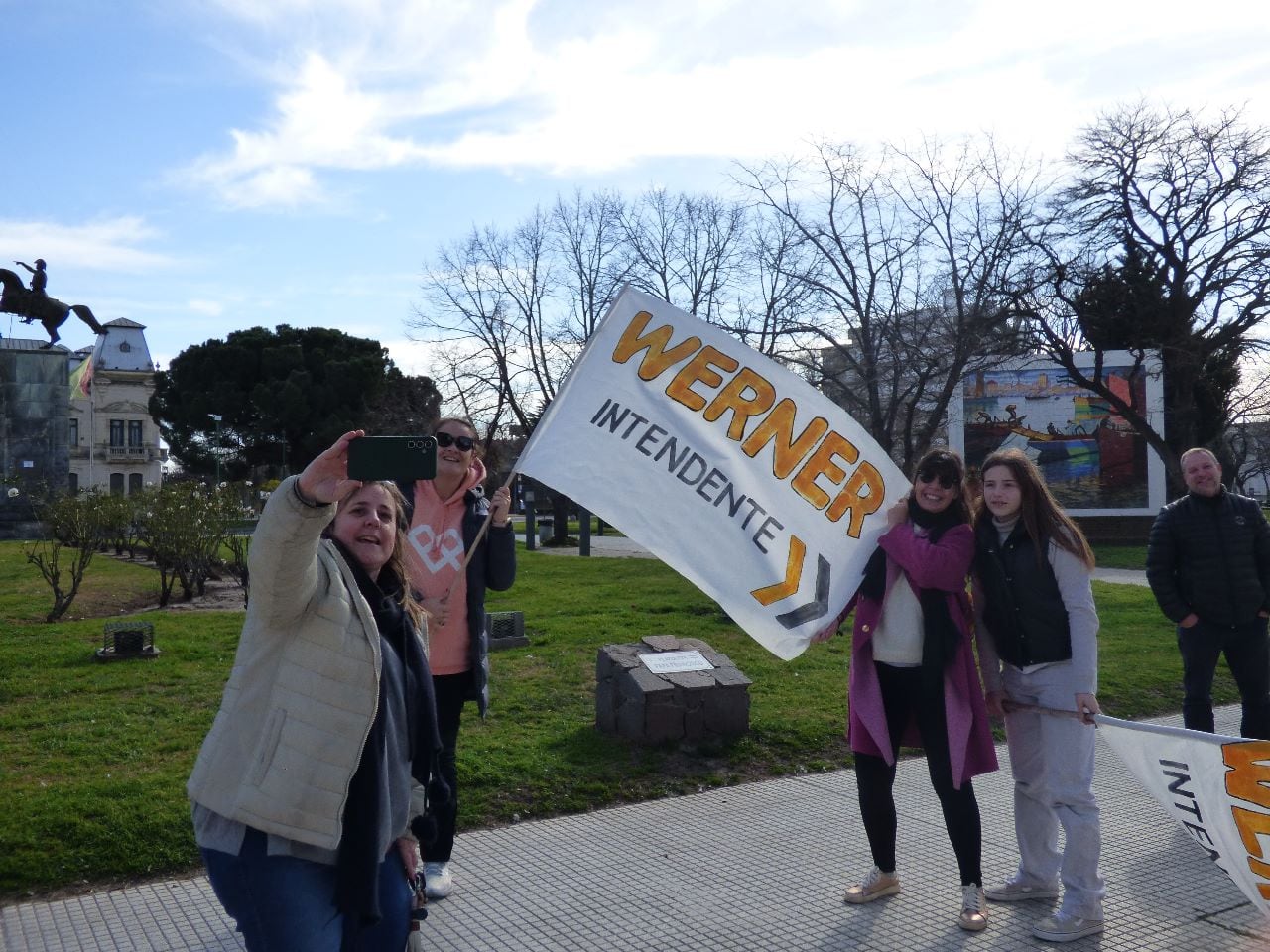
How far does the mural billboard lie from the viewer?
3312 centimetres

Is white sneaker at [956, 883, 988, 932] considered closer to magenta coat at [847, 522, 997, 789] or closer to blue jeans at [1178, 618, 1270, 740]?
magenta coat at [847, 522, 997, 789]

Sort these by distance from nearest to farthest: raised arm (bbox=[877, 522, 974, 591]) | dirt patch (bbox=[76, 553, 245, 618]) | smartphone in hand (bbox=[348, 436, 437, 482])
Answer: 1. smartphone in hand (bbox=[348, 436, 437, 482])
2. raised arm (bbox=[877, 522, 974, 591])
3. dirt patch (bbox=[76, 553, 245, 618])

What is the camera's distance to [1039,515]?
4.20 metres

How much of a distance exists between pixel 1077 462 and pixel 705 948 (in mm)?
32749

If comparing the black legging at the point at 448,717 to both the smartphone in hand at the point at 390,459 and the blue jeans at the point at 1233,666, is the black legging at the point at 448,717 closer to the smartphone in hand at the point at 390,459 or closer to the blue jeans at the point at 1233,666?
the smartphone in hand at the point at 390,459

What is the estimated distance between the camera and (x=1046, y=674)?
4156mm

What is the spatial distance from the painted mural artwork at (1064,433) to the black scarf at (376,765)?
32.1 meters

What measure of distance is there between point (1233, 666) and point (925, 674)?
2.96m

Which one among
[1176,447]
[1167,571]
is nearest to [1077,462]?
[1176,447]

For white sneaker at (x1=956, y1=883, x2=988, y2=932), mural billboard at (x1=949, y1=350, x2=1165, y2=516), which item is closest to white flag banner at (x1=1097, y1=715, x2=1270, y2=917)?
white sneaker at (x1=956, y1=883, x2=988, y2=932)

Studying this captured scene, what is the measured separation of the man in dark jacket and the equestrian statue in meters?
22.9

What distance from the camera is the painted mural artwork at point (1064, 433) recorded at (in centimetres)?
3322

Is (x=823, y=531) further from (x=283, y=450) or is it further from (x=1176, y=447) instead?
(x=283, y=450)

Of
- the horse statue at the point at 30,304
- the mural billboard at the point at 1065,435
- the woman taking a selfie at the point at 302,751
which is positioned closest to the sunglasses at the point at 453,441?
the woman taking a selfie at the point at 302,751
